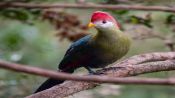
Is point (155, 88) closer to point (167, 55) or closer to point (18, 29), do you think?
point (18, 29)

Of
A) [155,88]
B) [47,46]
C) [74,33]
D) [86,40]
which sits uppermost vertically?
[86,40]

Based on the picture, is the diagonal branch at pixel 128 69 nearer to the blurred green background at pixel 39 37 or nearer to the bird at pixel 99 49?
the bird at pixel 99 49

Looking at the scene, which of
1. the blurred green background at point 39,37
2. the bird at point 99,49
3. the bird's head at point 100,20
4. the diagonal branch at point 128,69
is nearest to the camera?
the diagonal branch at point 128,69

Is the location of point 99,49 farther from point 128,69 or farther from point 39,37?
point 39,37

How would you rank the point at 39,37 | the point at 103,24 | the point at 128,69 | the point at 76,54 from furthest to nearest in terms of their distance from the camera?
1. the point at 39,37
2. the point at 76,54
3. the point at 103,24
4. the point at 128,69

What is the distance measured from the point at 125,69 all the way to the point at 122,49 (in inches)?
8.6

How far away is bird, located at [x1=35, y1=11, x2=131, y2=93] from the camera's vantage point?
210 centimetres

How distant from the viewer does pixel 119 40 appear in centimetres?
212

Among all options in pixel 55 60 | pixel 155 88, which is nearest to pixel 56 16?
pixel 55 60

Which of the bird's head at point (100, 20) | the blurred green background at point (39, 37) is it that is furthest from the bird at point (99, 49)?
the blurred green background at point (39, 37)

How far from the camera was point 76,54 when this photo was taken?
218cm

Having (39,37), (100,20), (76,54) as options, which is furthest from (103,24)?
(39,37)

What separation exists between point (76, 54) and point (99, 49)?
12cm

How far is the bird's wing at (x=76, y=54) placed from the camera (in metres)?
2.16
